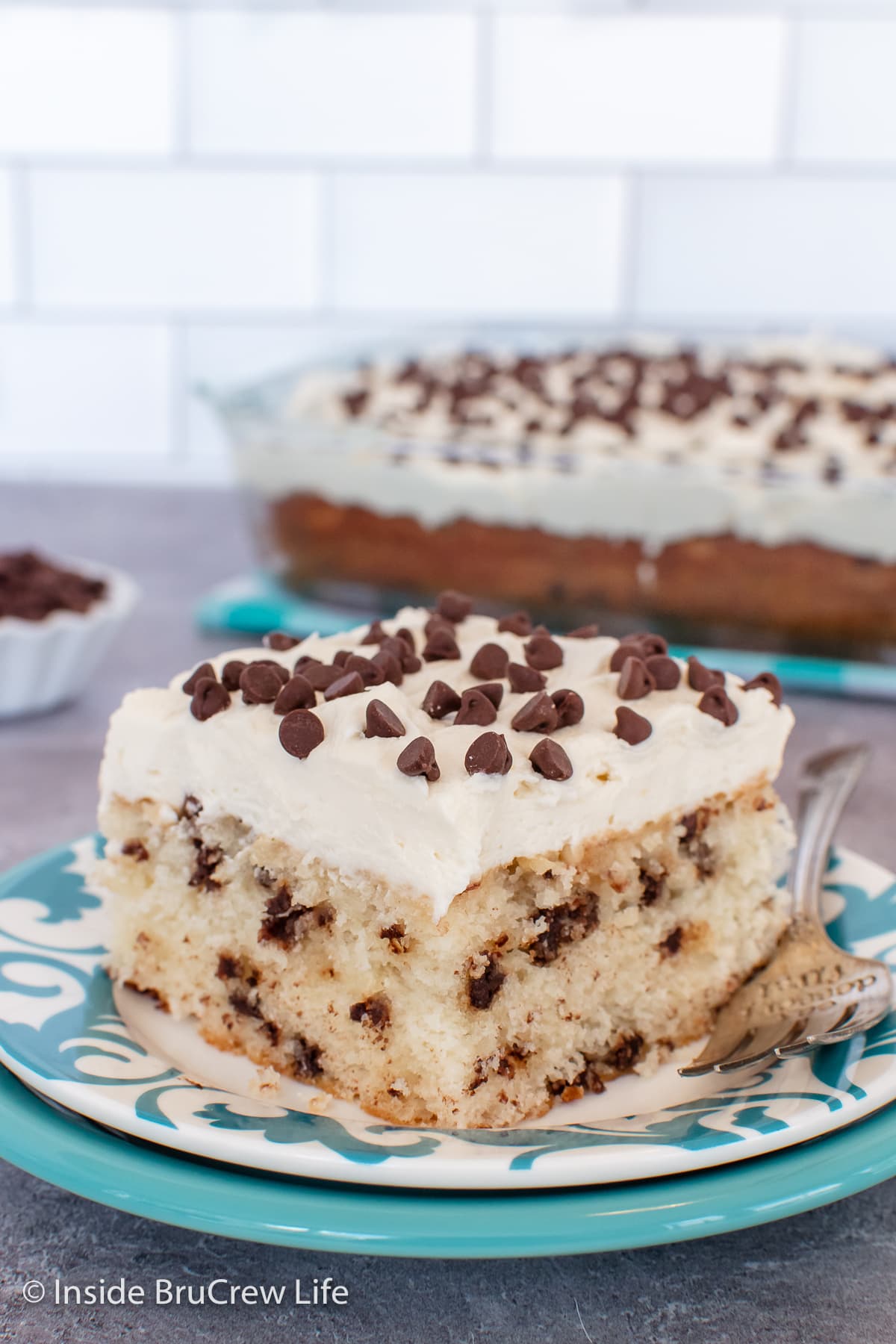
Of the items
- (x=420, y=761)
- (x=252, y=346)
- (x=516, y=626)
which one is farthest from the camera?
(x=252, y=346)

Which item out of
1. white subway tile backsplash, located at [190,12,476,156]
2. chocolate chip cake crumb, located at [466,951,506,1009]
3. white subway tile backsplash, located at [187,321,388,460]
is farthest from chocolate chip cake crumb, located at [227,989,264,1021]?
white subway tile backsplash, located at [190,12,476,156]

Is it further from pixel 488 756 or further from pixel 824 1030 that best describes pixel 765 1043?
pixel 488 756

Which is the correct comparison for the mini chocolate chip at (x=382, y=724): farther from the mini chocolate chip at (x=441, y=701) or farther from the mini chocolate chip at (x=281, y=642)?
the mini chocolate chip at (x=281, y=642)

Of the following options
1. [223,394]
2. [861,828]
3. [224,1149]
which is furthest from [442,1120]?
[223,394]

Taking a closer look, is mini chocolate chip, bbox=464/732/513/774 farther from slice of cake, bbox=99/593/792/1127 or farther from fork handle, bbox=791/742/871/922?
fork handle, bbox=791/742/871/922

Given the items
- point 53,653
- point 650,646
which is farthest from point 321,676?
point 53,653

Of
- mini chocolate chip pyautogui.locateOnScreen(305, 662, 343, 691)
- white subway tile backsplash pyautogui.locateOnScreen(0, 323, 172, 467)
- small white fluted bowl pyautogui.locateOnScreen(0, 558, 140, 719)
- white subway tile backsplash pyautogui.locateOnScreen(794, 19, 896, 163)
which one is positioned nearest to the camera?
mini chocolate chip pyautogui.locateOnScreen(305, 662, 343, 691)
